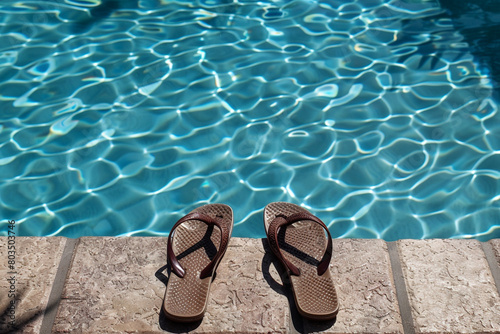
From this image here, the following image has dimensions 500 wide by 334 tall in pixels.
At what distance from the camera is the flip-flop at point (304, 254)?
8.79 ft

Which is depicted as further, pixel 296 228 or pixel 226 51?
pixel 226 51

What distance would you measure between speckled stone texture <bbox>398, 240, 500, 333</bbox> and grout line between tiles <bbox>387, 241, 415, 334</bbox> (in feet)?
0.07

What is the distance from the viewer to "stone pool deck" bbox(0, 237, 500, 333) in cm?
A: 262

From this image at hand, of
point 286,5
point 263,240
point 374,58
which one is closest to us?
point 263,240

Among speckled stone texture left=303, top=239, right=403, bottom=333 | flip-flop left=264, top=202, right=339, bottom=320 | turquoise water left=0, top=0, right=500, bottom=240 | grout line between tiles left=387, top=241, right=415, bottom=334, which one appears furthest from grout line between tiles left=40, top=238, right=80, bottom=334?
grout line between tiles left=387, top=241, right=415, bottom=334

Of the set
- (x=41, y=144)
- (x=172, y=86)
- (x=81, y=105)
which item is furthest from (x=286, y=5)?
(x=41, y=144)

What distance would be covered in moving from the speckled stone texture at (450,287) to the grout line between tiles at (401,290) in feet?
0.07

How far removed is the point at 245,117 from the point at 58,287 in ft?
7.45

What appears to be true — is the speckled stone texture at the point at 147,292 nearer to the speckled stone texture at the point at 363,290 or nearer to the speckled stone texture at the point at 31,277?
the speckled stone texture at the point at 31,277

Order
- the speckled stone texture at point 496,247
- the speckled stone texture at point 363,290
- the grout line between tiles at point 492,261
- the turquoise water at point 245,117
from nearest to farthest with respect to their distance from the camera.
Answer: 1. the speckled stone texture at point 363,290
2. the grout line between tiles at point 492,261
3. the speckled stone texture at point 496,247
4. the turquoise water at point 245,117

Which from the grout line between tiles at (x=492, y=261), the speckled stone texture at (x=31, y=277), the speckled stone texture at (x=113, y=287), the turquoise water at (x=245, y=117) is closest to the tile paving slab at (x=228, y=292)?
the speckled stone texture at (x=113, y=287)

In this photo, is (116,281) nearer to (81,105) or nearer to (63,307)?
(63,307)

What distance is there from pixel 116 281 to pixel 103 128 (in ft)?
6.47

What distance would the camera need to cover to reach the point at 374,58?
5105 millimetres
